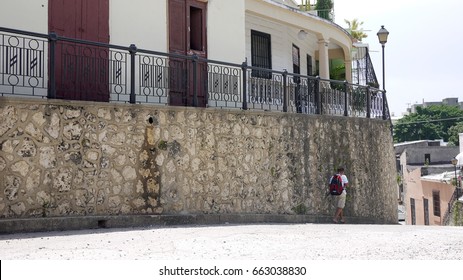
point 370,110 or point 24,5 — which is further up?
point 24,5

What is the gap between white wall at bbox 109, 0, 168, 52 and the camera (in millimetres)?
12234

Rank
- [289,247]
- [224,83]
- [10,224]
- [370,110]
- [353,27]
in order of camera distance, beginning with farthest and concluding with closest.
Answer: [353,27] → [370,110] → [224,83] → [10,224] → [289,247]

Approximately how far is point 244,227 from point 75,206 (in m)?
3.02

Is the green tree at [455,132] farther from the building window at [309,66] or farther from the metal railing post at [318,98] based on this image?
the metal railing post at [318,98]

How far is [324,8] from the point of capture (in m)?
23.3

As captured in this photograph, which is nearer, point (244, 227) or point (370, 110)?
point (244, 227)

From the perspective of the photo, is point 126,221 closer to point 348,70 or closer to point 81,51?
point 81,51

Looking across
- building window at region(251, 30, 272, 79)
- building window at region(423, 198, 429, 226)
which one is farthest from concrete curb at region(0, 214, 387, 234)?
building window at region(423, 198, 429, 226)

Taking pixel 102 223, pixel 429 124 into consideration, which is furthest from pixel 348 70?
pixel 429 124

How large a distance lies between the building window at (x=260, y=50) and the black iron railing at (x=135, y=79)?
3.35 m

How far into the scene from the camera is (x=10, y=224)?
8.71 meters

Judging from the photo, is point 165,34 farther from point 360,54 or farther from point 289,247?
point 360,54

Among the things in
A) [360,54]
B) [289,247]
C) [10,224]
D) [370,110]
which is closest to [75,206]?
[10,224]

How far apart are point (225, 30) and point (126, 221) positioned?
6.36 m
